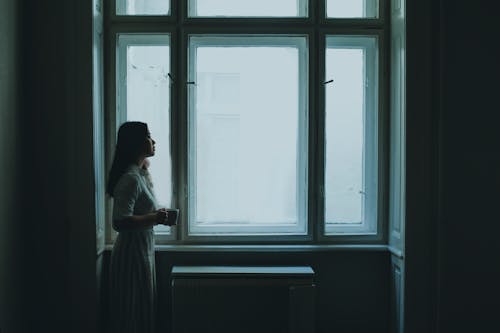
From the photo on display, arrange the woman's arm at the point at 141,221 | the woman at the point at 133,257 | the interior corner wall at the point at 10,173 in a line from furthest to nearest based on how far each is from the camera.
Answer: the woman at the point at 133,257, the woman's arm at the point at 141,221, the interior corner wall at the point at 10,173

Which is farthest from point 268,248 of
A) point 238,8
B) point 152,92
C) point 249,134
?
point 238,8

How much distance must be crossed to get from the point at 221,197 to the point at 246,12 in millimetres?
1231

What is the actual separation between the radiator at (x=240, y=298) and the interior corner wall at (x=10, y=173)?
902 millimetres

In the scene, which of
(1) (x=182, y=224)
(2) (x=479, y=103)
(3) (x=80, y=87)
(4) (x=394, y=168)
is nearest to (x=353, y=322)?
(4) (x=394, y=168)

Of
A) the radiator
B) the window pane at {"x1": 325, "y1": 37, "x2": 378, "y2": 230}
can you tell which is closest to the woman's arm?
the radiator

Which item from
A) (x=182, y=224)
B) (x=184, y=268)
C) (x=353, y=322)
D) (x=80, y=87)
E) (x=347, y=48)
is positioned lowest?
(x=353, y=322)

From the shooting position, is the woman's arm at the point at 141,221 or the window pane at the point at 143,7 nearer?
the woman's arm at the point at 141,221

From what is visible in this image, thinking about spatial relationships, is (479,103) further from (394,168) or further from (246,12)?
(246,12)

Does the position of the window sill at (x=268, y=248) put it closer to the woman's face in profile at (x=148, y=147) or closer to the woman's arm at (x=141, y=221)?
the woman's arm at (x=141, y=221)

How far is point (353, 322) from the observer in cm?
398

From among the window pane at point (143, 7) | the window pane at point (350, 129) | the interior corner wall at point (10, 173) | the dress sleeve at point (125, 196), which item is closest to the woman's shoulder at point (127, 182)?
the dress sleeve at point (125, 196)

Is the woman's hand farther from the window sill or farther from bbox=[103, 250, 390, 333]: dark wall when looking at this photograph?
bbox=[103, 250, 390, 333]: dark wall

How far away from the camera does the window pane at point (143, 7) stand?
3.95 metres

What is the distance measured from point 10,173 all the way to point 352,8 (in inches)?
93.6
